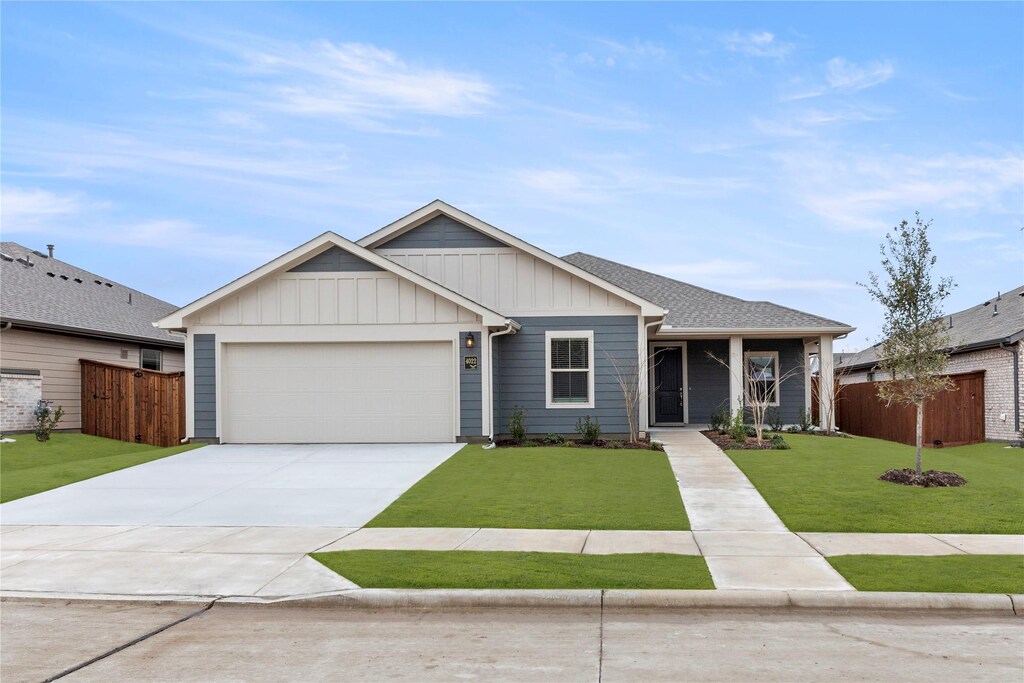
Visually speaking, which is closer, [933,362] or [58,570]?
[58,570]

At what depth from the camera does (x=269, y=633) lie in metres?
6.51

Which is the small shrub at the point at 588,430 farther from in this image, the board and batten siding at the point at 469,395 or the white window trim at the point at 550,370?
the board and batten siding at the point at 469,395

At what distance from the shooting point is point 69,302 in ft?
78.5

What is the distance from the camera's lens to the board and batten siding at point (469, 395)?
57.7 feet

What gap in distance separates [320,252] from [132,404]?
25.3 feet

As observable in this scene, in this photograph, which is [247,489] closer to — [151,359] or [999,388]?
[151,359]

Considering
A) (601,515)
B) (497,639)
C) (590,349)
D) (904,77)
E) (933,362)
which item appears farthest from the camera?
(590,349)

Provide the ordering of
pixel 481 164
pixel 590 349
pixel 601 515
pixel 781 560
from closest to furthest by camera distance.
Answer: pixel 781 560 < pixel 601 515 < pixel 590 349 < pixel 481 164

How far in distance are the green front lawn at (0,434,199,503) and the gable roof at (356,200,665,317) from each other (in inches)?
254

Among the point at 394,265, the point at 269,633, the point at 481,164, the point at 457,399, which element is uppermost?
the point at 481,164

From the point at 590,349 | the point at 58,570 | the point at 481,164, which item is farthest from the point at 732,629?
the point at 481,164

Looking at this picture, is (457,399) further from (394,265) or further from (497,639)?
(497,639)

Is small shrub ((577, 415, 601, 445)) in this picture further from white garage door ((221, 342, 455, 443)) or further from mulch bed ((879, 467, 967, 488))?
mulch bed ((879, 467, 967, 488))

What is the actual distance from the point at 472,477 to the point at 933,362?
7.69 meters
